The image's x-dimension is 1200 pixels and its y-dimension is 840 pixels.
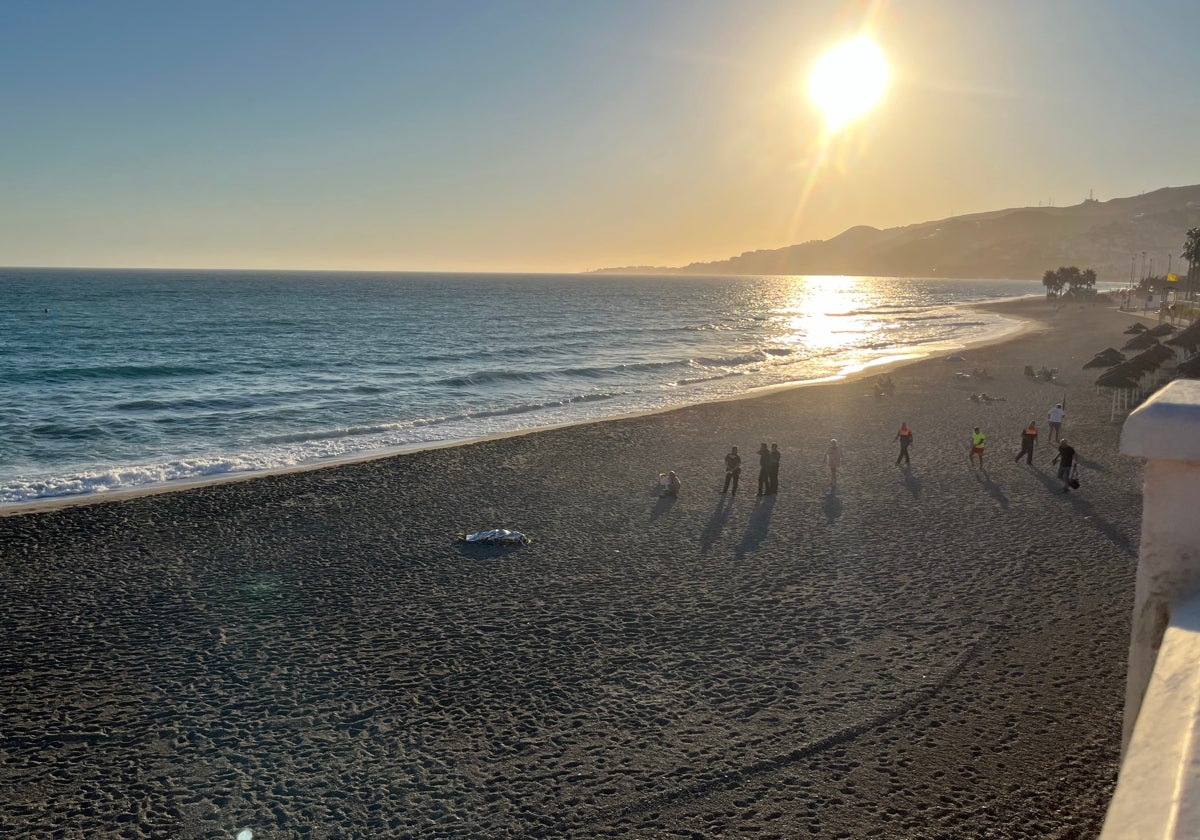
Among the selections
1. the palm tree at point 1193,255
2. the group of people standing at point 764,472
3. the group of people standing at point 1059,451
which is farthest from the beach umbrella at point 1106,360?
the palm tree at point 1193,255

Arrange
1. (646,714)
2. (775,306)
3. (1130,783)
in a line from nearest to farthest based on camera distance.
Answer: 1. (1130,783)
2. (646,714)
3. (775,306)

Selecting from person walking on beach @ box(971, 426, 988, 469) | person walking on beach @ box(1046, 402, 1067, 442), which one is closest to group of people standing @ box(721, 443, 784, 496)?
person walking on beach @ box(971, 426, 988, 469)

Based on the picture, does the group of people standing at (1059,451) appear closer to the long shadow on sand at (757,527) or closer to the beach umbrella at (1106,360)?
the long shadow on sand at (757,527)

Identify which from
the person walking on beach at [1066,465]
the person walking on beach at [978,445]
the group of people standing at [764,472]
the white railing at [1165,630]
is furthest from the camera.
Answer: the person walking on beach at [978,445]

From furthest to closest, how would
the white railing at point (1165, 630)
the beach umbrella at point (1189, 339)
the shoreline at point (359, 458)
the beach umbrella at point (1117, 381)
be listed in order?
the beach umbrella at point (1189, 339) < the beach umbrella at point (1117, 381) < the shoreline at point (359, 458) < the white railing at point (1165, 630)

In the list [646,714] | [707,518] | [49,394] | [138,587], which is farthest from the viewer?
[49,394]

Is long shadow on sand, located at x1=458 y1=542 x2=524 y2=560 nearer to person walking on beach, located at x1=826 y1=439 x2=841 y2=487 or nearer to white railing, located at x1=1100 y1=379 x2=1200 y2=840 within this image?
person walking on beach, located at x1=826 y1=439 x2=841 y2=487

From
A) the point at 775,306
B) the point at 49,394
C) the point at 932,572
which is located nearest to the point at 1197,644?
the point at 932,572

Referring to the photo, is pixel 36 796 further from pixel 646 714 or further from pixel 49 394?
pixel 49 394

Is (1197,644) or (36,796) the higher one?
(1197,644)
